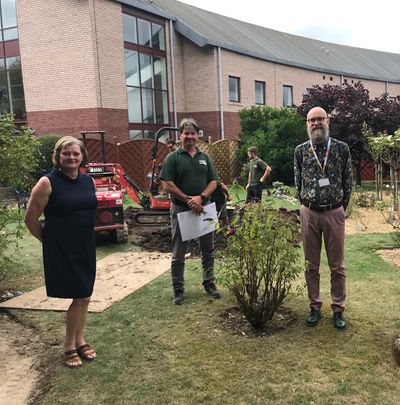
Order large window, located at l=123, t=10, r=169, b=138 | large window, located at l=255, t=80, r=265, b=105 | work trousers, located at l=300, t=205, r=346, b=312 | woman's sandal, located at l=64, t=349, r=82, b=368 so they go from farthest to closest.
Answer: large window, located at l=255, t=80, r=265, b=105 → large window, located at l=123, t=10, r=169, b=138 → work trousers, located at l=300, t=205, r=346, b=312 → woman's sandal, located at l=64, t=349, r=82, b=368

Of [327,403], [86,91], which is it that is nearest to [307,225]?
[327,403]

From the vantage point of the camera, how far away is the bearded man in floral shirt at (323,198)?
406 centimetres

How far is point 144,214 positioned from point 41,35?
12505mm

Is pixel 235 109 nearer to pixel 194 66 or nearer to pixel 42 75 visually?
pixel 194 66

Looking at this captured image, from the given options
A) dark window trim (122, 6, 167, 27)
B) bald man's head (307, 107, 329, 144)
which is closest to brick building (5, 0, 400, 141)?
dark window trim (122, 6, 167, 27)

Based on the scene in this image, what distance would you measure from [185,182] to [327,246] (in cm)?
161

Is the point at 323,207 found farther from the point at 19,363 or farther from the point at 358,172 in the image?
the point at 358,172

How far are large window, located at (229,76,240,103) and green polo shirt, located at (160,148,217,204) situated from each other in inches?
796

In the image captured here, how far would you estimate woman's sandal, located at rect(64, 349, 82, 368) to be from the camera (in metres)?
3.70

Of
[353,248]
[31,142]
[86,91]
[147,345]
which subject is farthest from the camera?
[86,91]

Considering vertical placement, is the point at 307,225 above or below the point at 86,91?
below

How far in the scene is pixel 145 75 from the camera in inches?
859

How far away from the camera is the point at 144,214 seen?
1045cm

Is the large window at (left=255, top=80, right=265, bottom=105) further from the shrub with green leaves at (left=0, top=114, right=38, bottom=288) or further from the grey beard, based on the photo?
the grey beard
